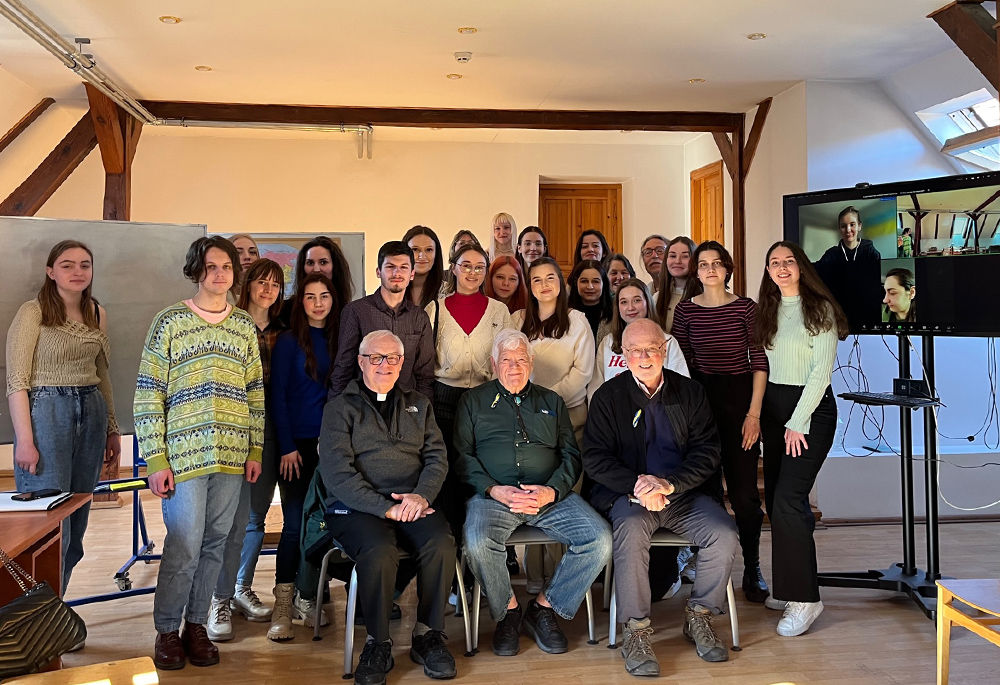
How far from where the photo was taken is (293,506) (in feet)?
11.7

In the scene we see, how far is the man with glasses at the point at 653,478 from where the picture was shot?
10.6 feet

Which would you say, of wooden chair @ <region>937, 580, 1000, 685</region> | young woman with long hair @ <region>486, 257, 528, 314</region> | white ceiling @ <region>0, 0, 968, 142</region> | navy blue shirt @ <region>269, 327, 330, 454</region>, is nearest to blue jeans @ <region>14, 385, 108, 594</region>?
navy blue shirt @ <region>269, 327, 330, 454</region>

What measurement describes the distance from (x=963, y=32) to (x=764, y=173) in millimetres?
2257

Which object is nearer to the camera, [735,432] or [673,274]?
[735,432]

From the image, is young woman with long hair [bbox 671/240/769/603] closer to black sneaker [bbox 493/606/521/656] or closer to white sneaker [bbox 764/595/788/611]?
white sneaker [bbox 764/595/788/611]

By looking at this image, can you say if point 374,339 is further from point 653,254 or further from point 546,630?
point 653,254

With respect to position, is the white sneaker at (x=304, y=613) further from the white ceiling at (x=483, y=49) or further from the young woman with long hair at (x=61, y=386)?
the white ceiling at (x=483, y=49)

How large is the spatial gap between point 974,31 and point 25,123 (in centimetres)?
644

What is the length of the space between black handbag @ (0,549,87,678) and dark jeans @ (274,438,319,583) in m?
1.39

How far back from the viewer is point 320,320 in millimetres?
3609

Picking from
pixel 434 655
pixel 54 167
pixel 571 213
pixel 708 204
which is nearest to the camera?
pixel 434 655

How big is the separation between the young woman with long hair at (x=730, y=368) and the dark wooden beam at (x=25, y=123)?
17.5 feet

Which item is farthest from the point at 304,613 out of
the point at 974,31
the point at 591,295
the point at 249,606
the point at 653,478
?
the point at 974,31

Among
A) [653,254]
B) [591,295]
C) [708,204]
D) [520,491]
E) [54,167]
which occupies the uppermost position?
[54,167]
